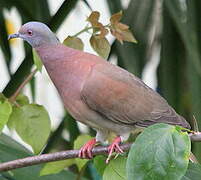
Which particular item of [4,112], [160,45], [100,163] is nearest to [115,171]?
[100,163]

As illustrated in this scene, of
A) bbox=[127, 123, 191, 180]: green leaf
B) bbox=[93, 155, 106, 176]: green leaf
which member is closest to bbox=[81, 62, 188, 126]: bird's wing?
bbox=[93, 155, 106, 176]: green leaf

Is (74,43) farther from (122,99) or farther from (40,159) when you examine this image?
(40,159)

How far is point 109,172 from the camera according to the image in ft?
3.24

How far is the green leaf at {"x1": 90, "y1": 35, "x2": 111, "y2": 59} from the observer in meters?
1.14

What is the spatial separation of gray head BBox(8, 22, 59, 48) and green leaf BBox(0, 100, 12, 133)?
0.62ft

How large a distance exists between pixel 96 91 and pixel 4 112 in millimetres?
203

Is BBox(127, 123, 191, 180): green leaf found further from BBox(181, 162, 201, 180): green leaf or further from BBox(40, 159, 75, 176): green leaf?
BBox(40, 159, 75, 176): green leaf

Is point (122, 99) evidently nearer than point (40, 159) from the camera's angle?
No

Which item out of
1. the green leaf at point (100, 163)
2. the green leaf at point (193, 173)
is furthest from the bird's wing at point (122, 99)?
the green leaf at point (193, 173)

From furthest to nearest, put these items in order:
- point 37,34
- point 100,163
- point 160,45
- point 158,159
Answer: point 160,45 < point 37,34 < point 100,163 < point 158,159

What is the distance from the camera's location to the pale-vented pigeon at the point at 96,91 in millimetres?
1142

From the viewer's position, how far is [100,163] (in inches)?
42.3

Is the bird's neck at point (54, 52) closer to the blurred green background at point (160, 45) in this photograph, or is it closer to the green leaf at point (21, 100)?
the green leaf at point (21, 100)

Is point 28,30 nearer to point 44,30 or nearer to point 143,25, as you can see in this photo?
point 44,30
